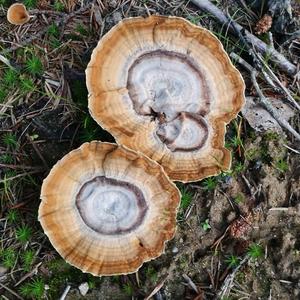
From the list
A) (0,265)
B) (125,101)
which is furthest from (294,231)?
(0,265)

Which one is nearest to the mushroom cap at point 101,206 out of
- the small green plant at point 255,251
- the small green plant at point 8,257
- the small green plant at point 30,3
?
the small green plant at point 8,257

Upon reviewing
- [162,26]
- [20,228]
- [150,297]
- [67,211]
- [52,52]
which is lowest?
[150,297]

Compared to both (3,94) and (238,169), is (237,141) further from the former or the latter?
(3,94)

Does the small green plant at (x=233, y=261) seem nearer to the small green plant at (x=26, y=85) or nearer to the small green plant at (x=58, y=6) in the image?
the small green plant at (x=26, y=85)

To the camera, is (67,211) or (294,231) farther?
(294,231)

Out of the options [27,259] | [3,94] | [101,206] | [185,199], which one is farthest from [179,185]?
[3,94]

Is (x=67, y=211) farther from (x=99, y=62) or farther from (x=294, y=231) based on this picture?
(x=294, y=231)
